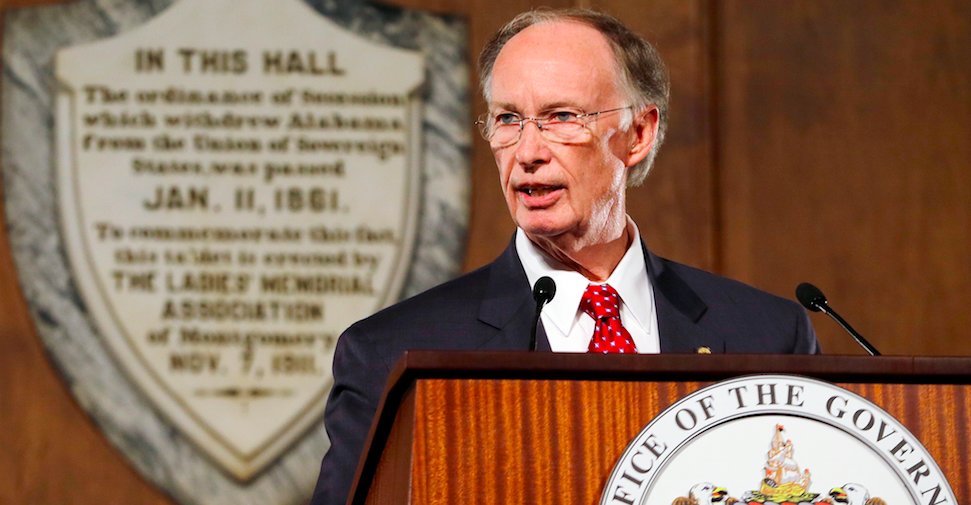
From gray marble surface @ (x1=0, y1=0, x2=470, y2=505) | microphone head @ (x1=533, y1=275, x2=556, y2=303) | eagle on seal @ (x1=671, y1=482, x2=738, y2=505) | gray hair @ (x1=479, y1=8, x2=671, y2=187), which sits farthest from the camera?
gray marble surface @ (x1=0, y1=0, x2=470, y2=505)

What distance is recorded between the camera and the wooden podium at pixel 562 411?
1285 millimetres

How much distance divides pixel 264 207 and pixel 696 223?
1.13 metres

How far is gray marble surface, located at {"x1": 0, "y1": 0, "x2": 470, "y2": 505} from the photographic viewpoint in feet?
11.1

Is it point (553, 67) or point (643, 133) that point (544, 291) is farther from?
point (643, 133)

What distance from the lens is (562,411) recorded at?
1.30m

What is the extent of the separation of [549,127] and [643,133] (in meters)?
0.27

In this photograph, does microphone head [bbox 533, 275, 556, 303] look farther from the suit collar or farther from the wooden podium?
the wooden podium

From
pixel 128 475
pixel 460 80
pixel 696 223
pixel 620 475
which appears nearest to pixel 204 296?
pixel 128 475

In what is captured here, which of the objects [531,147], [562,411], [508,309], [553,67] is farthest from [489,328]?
[562,411]

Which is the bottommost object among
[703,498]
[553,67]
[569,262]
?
[703,498]

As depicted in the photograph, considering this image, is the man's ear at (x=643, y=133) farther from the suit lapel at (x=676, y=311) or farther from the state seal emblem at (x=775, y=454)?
the state seal emblem at (x=775, y=454)

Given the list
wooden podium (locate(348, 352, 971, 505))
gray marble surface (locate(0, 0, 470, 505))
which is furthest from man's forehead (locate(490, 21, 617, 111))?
gray marble surface (locate(0, 0, 470, 505))

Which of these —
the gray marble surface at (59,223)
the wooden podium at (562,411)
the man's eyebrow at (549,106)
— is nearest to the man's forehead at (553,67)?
the man's eyebrow at (549,106)

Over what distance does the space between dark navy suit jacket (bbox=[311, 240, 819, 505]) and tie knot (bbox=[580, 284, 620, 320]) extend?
81mm
